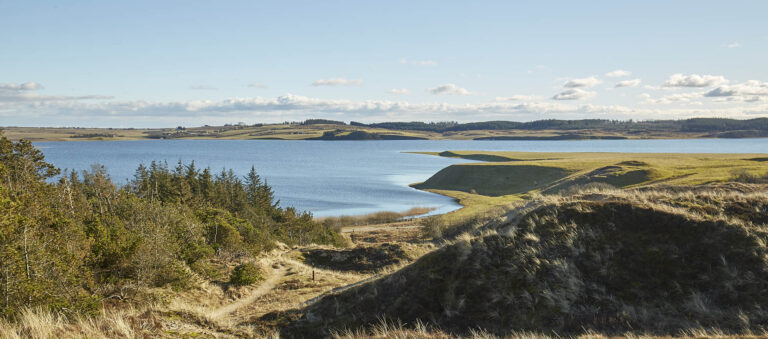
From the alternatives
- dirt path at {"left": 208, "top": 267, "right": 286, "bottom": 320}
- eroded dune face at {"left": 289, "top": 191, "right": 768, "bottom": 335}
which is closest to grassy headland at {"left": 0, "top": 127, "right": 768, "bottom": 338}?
eroded dune face at {"left": 289, "top": 191, "right": 768, "bottom": 335}

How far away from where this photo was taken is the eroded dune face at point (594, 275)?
13.7 m

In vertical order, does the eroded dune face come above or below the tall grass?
above

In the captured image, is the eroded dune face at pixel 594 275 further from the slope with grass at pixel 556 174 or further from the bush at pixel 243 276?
the slope with grass at pixel 556 174

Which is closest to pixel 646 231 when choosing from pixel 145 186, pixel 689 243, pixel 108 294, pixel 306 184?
pixel 689 243

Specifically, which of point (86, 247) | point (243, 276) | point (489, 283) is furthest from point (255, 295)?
point (489, 283)

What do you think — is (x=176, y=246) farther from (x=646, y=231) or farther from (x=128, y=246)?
(x=646, y=231)

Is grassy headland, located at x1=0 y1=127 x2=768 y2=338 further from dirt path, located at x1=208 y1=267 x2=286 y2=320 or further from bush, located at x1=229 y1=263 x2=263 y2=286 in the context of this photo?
bush, located at x1=229 y1=263 x2=263 y2=286

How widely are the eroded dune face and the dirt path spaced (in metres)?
7.45

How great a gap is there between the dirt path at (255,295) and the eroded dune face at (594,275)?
293 inches

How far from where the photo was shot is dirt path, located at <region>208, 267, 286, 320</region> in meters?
23.2

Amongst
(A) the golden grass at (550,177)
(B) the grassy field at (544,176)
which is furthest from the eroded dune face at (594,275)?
(B) the grassy field at (544,176)

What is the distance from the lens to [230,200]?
73.6 m

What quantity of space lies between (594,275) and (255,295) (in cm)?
2002

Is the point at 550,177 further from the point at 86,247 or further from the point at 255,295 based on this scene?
the point at 86,247
